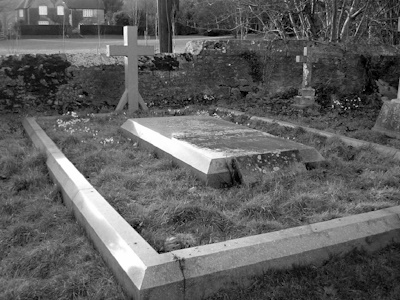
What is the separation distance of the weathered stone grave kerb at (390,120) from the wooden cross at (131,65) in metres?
4.00

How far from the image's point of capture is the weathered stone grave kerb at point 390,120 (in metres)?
6.14

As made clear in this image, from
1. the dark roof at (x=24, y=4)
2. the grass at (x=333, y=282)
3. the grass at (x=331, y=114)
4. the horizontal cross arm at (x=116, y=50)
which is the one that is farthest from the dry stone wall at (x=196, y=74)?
the dark roof at (x=24, y=4)

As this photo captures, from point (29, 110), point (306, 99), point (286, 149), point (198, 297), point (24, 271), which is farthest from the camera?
point (306, 99)

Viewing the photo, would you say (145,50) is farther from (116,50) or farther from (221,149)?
(221,149)

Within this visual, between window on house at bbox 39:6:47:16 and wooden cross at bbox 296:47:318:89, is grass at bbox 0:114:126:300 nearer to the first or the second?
wooden cross at bbox 296:47:318:89

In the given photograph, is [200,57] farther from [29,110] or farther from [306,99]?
[29,110]

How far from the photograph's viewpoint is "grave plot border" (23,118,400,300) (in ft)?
7.60

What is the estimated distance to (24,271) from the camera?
8.53 ft

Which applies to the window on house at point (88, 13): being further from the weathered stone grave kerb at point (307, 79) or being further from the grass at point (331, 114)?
the weathered stone grave kerb at point (307, 79)

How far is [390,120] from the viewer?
6258 millimetres

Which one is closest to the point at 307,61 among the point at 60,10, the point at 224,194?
the point at 224,194

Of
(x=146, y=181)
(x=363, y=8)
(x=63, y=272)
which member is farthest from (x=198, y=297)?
(x=363, y=8)

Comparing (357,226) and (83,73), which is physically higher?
(83,73)

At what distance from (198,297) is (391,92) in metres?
8.45
